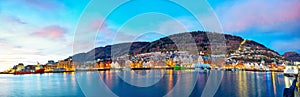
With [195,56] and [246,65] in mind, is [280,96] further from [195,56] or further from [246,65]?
[195,56]

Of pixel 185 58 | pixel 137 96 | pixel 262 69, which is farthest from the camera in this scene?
pixel 185 58

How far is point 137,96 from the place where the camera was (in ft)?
36.4

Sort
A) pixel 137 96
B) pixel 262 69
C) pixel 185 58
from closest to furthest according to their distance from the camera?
pixel 137 96, pixel 262 69, pixel 185 58

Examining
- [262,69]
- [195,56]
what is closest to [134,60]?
[195,56]

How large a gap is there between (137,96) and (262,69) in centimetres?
4744

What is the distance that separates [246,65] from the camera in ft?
185

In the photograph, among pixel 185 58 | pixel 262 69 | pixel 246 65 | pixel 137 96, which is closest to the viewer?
pixel 137 96

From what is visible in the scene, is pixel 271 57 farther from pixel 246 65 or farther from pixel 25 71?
pixel 25 71

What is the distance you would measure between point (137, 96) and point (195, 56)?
2094 inches

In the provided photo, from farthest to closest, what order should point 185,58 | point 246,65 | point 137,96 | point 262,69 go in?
point 185,58 → point 246,65 → point 262,69 → point 137,96

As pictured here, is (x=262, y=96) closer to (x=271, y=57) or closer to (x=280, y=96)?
(x=280, y=96)

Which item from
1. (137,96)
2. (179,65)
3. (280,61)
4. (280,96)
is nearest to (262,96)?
(280,96)

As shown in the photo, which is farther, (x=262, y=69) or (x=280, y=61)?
(x=280, y=61)

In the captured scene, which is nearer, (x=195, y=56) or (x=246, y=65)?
(x=246, y=65)
